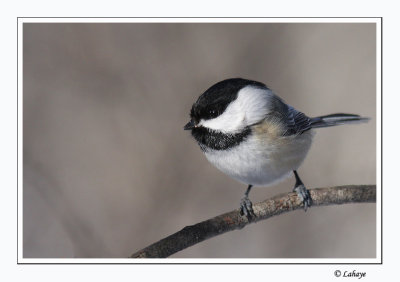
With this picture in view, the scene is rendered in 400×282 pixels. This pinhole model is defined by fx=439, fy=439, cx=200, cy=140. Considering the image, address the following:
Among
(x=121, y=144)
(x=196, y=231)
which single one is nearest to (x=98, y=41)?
(x=121, y=144)

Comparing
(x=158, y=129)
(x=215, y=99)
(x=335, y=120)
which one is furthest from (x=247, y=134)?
(x=158, y=129)

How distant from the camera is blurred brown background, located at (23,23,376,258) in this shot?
3.04 meters

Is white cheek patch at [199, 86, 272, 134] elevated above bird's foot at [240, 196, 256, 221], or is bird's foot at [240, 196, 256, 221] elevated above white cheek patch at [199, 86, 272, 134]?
white cheek patch at [199, 86, 272, 134]

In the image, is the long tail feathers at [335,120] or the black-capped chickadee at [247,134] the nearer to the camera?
the black-capped chickadee at [247,134]

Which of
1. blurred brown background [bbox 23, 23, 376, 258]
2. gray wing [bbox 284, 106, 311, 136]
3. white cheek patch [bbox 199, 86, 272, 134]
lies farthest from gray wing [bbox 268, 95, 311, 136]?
blurred brown background [bbox 23, 23, 376, 258]

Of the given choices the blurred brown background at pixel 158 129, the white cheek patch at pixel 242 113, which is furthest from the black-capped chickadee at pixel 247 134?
the blurred brown background at pixel 158 129

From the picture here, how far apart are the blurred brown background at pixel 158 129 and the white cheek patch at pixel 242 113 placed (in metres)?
0.74

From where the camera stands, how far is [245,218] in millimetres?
2305

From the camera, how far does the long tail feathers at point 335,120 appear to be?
8.73 ft

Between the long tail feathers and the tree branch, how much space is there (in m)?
0.52

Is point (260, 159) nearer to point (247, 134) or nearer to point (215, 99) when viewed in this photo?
point (247, 134)

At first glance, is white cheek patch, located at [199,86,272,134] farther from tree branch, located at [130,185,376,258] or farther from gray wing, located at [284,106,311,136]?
tree branch, located at [130,185,376,258]

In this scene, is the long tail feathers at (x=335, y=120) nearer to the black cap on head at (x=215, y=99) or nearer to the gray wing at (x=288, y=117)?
the gray wing at (x=288, y=117)

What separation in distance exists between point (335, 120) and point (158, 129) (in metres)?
1.30
